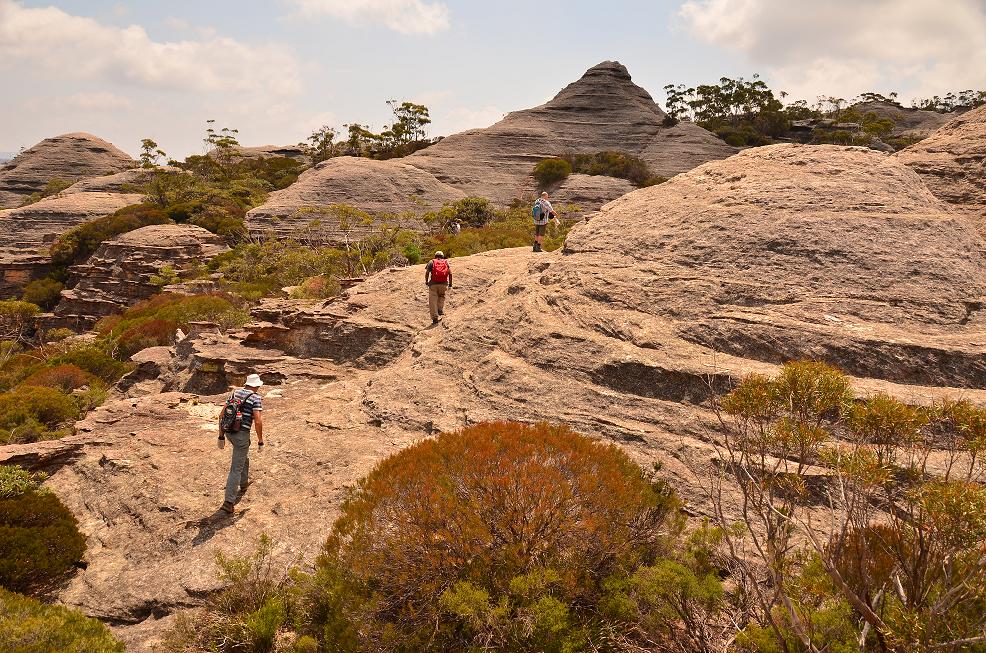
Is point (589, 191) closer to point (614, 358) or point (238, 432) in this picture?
point (614, 358)

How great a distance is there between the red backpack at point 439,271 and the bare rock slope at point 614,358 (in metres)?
0.83

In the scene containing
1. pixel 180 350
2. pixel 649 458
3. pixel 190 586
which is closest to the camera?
pixel 190 586

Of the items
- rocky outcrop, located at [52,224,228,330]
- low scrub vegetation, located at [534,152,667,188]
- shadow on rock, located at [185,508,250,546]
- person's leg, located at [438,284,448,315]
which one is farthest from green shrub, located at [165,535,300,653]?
low scrub vegetation, located at [534,152,667,188]

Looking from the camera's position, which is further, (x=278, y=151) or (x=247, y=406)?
(x=278, y=151)

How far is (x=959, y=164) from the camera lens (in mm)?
10453

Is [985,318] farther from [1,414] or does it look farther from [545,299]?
[1,414]

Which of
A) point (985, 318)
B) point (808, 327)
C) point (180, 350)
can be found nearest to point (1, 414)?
point (180, 350)

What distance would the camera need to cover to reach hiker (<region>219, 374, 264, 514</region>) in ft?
25.3

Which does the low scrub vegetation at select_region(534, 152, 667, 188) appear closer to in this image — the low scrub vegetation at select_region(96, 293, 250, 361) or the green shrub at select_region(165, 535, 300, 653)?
the low scrub vegetation at select_region(96, 293, 250, 361)

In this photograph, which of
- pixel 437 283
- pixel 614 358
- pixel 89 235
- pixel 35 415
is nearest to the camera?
pixel 614 358

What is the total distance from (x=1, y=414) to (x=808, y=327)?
17.8 m

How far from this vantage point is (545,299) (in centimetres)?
1075

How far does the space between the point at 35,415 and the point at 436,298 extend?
11.3 metres

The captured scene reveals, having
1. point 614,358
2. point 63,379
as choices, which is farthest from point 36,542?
point 63,379
